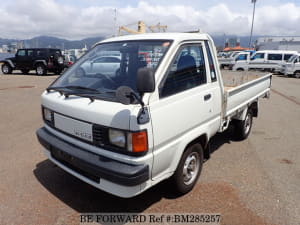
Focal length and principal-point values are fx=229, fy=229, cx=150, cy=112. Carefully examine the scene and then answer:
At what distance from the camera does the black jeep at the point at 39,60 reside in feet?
54.5

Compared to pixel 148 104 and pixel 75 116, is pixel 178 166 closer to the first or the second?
pixel 148 104

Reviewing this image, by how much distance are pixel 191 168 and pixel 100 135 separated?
1.39 meters

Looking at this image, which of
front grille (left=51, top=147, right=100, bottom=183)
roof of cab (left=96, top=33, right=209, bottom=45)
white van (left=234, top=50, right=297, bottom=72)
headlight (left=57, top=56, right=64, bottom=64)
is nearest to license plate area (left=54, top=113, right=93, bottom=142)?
front grille (left=51, top=147, right=100, bottom=183)

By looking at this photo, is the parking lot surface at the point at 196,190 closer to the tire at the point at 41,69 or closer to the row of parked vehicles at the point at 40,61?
the row of parked vehicles at the point at 40,61

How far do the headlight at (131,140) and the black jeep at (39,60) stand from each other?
1628 centimetres

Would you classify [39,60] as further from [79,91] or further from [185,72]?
[185,72]

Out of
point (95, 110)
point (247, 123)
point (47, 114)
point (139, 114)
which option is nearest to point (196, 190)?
point (139, 114)

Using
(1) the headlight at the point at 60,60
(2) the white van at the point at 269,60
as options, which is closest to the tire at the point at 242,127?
(1) the headlight at the point at 60,60

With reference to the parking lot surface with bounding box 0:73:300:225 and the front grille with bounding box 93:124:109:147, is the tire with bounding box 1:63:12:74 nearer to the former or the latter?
the parking lot surface with bounding box 0:73:300:225

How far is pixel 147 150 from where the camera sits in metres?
2.16

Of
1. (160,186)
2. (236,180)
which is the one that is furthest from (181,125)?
(236,180)

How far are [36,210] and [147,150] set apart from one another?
1597 millimetres

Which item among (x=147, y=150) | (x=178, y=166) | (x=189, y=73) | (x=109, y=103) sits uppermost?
(x=189, y=73)

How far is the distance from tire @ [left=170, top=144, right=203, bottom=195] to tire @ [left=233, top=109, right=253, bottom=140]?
1.88m
